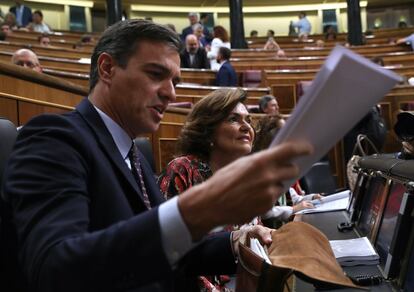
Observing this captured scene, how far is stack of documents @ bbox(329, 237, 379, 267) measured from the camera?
105cm

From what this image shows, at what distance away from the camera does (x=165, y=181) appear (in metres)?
1.29

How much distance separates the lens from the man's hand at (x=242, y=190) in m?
0.45

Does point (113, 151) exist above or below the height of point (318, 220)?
above

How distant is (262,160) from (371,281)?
1.89ft

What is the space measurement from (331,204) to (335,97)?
5.37 ft

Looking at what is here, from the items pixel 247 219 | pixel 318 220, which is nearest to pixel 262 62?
pixel 318 220

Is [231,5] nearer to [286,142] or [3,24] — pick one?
[3,24]

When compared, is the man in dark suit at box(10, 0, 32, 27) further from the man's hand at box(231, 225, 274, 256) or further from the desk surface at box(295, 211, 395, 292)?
the man's hand at box(231, 225, 274, 256)

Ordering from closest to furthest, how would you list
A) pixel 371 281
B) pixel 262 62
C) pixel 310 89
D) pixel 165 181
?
pixel 310 89 → pixel 371 281 → pixel 165 181 → pixel 262 62

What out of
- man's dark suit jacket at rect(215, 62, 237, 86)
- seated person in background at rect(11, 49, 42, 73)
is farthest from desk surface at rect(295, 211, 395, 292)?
man's dark suit jacket at rect(215, 62, 237, 86)

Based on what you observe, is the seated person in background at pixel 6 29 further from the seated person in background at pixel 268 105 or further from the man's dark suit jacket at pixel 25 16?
the seated person in background at pixel 268 105

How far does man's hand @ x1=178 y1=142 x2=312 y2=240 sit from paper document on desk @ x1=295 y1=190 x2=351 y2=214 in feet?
4.57

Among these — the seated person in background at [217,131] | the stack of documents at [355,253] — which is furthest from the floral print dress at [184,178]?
the stack of documents at [355,253]

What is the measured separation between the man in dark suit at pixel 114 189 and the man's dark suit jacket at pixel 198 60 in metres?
4.38
